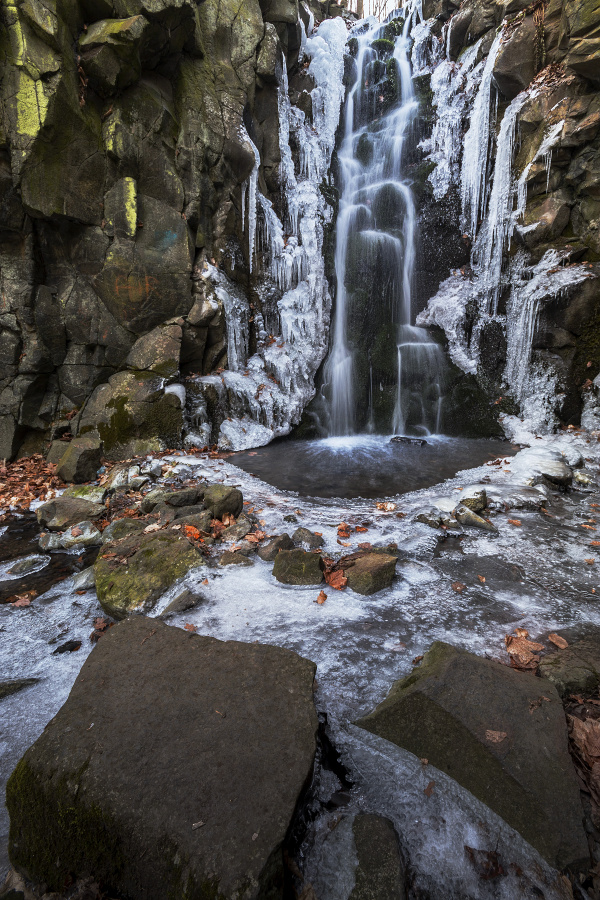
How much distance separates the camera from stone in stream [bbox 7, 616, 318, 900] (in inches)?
44.8

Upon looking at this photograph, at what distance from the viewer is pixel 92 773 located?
4.34 feet

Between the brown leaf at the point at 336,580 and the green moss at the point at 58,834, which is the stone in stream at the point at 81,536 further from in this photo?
the green moss at the point at 58,834

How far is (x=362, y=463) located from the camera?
7.16m

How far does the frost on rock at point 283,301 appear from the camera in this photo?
27.9ft

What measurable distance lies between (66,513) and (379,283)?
9.64 metres

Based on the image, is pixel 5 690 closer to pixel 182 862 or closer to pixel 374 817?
pixel 182 862

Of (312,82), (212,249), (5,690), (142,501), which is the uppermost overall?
(312,82)

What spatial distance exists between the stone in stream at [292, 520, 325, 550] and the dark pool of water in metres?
1.65

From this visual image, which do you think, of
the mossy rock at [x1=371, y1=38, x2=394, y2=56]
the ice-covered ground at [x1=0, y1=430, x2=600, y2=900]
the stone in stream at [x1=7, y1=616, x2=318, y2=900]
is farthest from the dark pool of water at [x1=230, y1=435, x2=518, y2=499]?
the mossy rock at [x1=371, y1=38, x2=394, y2=56]

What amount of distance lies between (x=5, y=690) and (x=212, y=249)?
8.97 m

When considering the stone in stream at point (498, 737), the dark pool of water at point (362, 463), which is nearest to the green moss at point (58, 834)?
the stone in stream at point (498, 737)

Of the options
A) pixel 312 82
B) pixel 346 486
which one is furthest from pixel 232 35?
pixel 346 486

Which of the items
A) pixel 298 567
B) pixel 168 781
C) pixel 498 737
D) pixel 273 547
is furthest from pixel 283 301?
pixel 168 781

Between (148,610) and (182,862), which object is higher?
(182,862)
